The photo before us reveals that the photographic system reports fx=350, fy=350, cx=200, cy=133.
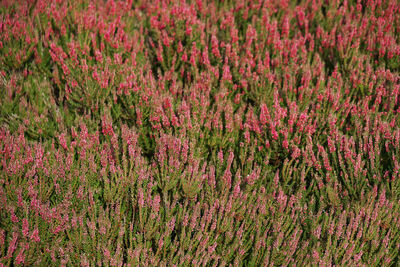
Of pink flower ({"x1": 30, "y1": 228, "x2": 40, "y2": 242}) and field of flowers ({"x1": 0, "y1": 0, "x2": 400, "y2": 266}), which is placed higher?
field of flowers ({"x1": 0, "y1": 0, "x2": 400, "y2": 266})

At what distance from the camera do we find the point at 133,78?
112 inches

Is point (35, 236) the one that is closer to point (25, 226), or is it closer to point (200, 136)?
point (25, 226)

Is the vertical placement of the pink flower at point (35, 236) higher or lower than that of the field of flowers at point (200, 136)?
lower

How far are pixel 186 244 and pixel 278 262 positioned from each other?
0.54m

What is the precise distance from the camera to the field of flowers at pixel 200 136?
2.03 meters

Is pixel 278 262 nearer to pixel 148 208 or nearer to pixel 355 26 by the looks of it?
pixel 148 208

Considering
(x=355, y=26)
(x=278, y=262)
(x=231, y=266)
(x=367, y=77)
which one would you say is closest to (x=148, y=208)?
(x=231, y=266)

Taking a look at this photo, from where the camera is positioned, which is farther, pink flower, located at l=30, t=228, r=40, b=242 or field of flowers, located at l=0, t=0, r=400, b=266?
field of flowers, located at l=0, t=0, r=400, b=266

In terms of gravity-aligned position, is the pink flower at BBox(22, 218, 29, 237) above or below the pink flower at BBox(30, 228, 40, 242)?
above

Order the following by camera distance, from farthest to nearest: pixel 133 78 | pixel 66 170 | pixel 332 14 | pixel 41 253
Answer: pixel 332 14, pixel 133 78, pixel 66 170, pixel 41 253

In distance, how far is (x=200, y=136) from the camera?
2.65 metres

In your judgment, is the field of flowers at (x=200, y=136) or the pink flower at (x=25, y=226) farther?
the field of flowers at (x=200, y=136)

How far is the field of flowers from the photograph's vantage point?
203 centimetres

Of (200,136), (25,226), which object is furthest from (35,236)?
(200,136)
